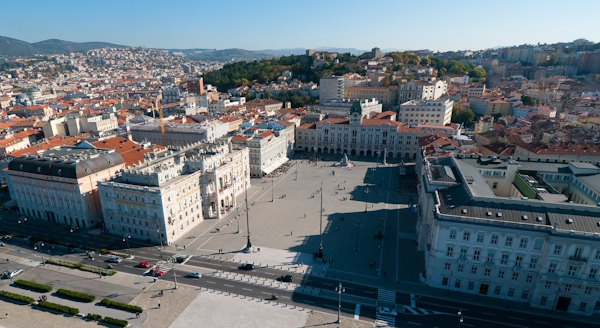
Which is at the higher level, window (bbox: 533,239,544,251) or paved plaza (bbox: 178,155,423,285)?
window (bbox: 533,239,544,251)

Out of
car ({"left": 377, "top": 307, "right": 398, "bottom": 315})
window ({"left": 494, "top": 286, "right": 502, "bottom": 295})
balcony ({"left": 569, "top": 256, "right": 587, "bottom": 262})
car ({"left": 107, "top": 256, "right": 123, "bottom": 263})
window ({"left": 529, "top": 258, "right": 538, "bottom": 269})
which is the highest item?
balcony ({"left": 569, "top": 256, "right": 587, "bottom": 262})

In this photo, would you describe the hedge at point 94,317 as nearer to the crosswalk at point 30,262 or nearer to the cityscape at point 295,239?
the cityscape at point 295,239

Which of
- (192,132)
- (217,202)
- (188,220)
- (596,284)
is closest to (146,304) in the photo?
(188,220)

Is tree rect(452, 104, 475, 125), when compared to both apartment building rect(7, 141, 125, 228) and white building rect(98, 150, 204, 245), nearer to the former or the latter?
white building rect(98, 150, 204, 245)

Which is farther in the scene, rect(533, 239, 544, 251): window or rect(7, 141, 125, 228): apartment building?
rect(7, 141, 125, 228): apartment building

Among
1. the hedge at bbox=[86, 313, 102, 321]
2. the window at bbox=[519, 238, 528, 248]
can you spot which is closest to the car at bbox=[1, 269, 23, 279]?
the hedge at bbox=[86, 313, 102, 321]

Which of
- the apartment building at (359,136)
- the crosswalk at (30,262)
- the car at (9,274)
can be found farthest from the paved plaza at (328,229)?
the apartment building at (359,136)

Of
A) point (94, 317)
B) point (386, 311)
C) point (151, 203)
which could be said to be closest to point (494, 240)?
point (386, 311)

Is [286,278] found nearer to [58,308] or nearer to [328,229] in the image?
[328,229]
